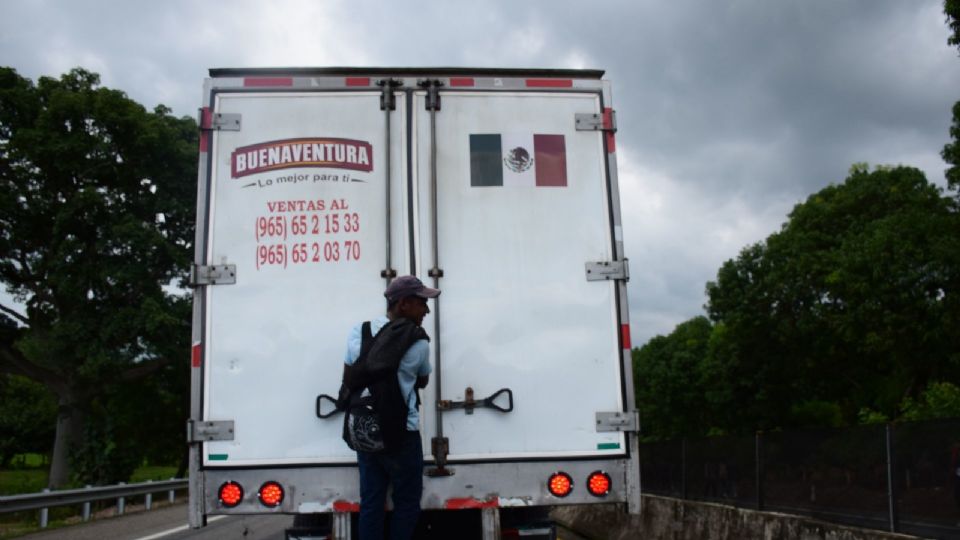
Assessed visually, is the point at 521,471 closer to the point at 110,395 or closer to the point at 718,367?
the point at 110,395

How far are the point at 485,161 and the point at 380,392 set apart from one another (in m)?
1.80

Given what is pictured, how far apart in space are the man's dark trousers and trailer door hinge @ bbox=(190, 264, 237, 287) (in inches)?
55.4

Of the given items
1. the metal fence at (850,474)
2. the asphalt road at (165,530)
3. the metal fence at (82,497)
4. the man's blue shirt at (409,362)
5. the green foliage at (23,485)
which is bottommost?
the green foliage at (23,485)

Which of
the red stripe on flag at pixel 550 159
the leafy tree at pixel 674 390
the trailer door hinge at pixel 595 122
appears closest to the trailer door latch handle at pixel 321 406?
the red stripe on flag at pixel 550 159

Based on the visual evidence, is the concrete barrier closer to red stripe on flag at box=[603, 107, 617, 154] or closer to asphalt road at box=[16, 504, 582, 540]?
asphalt road at box=[16, 504, 582, 540]

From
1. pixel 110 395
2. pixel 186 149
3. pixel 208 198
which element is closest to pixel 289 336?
pixel 208 198

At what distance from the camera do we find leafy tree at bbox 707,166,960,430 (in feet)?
99.8

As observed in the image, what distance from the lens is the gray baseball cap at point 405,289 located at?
508cm

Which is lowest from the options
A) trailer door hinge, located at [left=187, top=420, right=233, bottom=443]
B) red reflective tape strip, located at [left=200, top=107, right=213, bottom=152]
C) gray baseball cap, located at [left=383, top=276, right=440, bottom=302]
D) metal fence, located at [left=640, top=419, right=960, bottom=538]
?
metal fence, located at [left=640, top=419, right=960, bottom=538]

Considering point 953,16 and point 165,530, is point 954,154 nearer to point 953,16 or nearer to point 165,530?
point 953,16

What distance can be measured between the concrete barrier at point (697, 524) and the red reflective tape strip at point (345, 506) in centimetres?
381

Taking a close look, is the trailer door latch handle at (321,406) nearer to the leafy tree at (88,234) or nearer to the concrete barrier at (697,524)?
the concrete barrier at (697,524)

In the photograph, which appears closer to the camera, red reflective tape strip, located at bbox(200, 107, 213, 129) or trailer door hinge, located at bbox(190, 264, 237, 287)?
trailer door hinge, located at bbox(190, 264, 237, 287)

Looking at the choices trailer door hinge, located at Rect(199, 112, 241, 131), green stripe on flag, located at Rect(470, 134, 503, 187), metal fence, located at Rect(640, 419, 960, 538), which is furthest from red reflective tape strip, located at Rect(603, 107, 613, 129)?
metal fence, located at Rect(640, 419, 960, 538)
